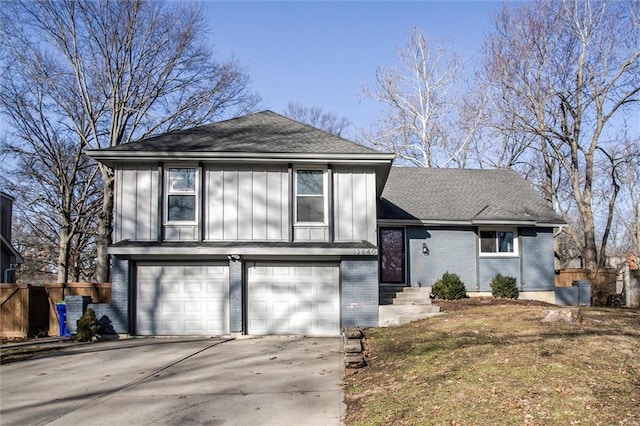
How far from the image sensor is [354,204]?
15273 mm

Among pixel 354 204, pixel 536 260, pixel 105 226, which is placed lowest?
pixel 536 260

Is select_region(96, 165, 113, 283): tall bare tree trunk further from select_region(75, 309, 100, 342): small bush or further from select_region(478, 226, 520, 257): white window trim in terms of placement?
select_region(478, 226, 520, 257): white window trim

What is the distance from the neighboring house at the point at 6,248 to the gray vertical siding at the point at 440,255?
16.4 meters

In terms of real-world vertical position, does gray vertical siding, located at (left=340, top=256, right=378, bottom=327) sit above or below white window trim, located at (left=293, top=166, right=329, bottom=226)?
below

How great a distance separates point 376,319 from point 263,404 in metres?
7.05

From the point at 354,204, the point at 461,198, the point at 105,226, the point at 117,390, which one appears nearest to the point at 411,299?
the point at 354,204

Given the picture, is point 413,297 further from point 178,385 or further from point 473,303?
point 178,385

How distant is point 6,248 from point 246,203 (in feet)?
47.0

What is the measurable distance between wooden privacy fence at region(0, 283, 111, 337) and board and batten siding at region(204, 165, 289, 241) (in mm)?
4767

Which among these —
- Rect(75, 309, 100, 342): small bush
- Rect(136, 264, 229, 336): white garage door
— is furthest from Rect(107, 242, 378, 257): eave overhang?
Rect(75, 309, 100, 342): small bush

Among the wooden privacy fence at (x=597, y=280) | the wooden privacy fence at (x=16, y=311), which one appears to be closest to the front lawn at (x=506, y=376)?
the wooden privacy fence at (x=597, y=280)

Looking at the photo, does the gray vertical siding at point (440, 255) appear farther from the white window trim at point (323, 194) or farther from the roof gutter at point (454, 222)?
the white window trim at point (323, 194)

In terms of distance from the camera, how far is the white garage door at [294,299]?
49.1 feet

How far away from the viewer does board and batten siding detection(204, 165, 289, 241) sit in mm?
15109
